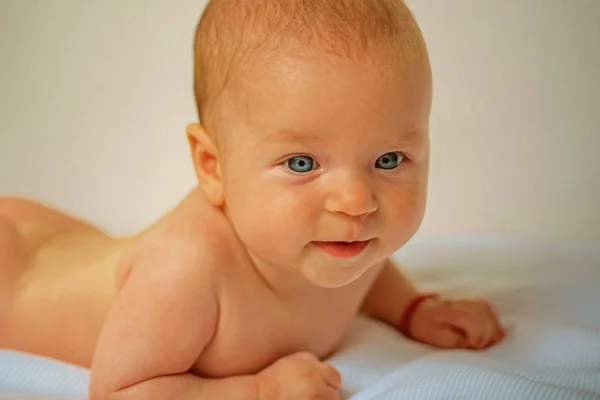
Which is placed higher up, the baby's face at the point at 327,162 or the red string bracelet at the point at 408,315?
the baby's face at the point at 327,162

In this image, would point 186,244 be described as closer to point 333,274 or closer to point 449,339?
point 333,274

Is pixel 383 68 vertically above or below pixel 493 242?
above

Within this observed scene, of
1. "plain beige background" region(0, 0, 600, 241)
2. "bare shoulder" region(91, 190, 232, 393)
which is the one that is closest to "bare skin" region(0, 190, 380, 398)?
"bare shoulder" region(91, 190, 232, 393)

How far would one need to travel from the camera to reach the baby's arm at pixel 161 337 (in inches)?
25.5

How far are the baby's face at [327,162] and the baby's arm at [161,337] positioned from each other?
73 millimetres

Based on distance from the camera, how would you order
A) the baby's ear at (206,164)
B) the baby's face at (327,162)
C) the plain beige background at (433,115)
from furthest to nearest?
the plain beige background at (433,115) → the baby's ear at (206,164) → the baby's face at (327,162)

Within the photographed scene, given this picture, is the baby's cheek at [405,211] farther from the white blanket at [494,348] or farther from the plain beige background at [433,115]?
the plain beige background at [433,115]

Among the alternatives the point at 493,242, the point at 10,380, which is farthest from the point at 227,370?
the point at 493,242

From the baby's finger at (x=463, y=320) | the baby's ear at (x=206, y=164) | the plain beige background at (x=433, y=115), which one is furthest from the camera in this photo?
the plain beige background at (x=433, y=115)

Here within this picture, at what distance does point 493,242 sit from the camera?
1.13 metres

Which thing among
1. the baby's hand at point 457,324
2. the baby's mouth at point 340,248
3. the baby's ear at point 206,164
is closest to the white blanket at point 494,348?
the baby's hand at point 457,324

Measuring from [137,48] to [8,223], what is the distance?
597mm

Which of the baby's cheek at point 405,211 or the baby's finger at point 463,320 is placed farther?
the baby's finger at point 463,320

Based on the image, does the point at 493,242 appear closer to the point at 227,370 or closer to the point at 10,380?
the point at 227,370
